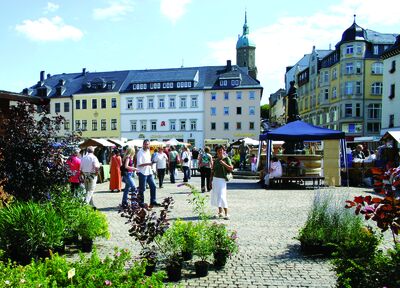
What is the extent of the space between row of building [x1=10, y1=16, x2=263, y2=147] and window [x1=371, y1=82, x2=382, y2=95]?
15461mm

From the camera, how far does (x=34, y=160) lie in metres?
7.31

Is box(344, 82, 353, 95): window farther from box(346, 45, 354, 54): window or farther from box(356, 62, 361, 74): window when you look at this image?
box(346, 45, 354, 54): window

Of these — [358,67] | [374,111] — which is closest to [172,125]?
[358,67]

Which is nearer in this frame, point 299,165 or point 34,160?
point 34,160

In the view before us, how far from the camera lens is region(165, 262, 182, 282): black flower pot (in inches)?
222

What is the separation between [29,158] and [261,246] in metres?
4.34

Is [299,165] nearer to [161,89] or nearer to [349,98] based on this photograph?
[349,98]

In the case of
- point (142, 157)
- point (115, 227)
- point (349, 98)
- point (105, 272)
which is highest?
point (349, 98)

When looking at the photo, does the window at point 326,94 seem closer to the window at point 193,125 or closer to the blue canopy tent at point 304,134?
the window at point 193,125

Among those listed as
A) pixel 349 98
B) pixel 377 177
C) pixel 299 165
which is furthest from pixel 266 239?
pixel 349 98

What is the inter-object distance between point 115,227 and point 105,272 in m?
5.42

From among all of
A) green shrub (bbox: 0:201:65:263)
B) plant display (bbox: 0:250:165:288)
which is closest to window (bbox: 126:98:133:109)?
green shrub (bbox: 0:201:65:263)

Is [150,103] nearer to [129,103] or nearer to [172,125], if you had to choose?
[129,103]

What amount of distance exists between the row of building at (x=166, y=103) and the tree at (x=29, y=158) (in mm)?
55588
